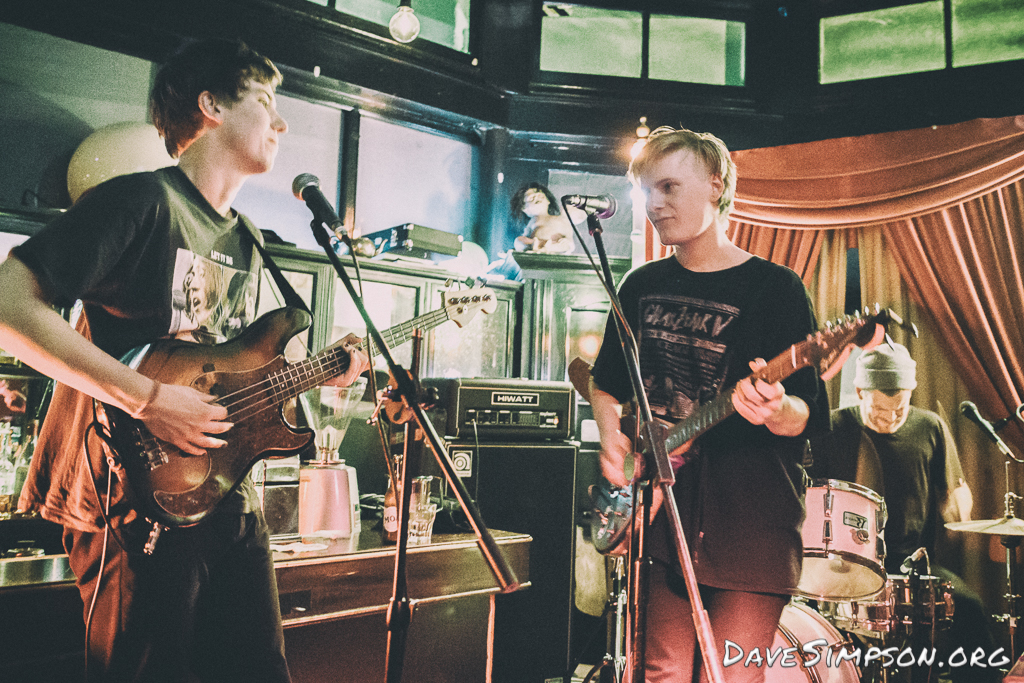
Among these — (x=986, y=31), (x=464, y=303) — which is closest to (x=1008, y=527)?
(x=464, y=303)

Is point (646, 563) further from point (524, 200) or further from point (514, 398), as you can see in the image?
point (524, 200)

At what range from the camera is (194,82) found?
1.81 metres

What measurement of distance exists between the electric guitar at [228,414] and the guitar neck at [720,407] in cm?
93

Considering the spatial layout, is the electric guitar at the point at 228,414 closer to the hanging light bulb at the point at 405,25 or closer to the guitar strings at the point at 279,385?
the guitar strings at the point at 279,385

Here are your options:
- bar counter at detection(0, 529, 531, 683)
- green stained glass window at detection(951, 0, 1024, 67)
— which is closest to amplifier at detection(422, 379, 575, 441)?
bar counter at detection(0, 529, 531, 683)

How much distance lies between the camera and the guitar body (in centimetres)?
151

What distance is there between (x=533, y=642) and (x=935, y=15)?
14.5 feet

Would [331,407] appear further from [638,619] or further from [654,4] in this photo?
[654,4]

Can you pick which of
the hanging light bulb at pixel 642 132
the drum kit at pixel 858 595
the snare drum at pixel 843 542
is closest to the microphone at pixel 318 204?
the drum kit at pixel 858 595

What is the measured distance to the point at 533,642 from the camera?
3.24 metres

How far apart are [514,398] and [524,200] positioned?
5.06ft

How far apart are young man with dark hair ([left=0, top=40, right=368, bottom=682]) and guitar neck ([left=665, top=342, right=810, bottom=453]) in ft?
Answer: 3.46

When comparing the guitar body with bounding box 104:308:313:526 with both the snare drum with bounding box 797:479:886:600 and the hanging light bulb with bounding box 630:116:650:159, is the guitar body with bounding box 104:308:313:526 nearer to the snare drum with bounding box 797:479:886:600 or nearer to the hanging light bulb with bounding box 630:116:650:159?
the snare drum with bounding box 797:479:886:600

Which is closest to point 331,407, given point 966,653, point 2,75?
point 2,75
